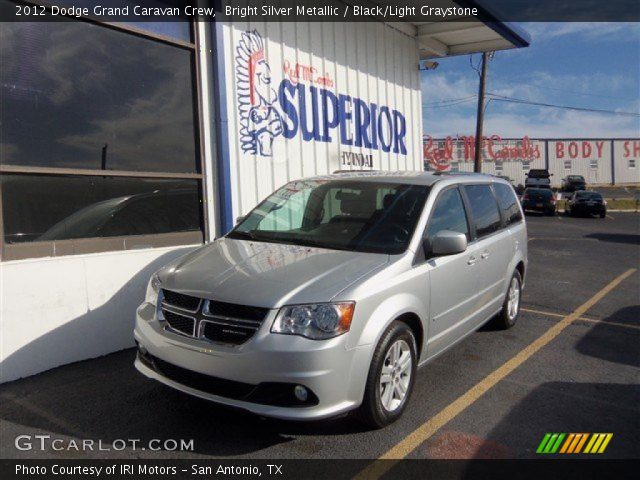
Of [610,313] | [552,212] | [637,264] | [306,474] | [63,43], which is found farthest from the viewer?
[552,212]

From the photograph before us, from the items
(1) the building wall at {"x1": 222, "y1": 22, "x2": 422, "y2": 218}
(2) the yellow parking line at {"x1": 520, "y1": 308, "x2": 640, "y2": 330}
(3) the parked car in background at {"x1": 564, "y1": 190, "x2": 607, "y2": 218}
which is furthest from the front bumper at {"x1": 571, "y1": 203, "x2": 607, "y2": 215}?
(2) the yellow parking line at {"x1": 520, "y1": 308, "x2": 640, "y2": 330}

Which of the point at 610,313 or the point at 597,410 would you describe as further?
the point at 610,313

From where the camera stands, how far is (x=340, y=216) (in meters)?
4.46

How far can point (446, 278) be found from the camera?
4164mm

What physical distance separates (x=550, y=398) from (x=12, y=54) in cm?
531

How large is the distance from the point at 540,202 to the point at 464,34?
2046 cm

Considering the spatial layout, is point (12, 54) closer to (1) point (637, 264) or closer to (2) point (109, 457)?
(2) point (109, 457)

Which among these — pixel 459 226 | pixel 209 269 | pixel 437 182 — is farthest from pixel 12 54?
pixel 459 226

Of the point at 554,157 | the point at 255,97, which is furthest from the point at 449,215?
the point at 554,157

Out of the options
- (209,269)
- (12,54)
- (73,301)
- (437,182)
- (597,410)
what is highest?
(12,54)

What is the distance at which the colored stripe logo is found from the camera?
340 cm

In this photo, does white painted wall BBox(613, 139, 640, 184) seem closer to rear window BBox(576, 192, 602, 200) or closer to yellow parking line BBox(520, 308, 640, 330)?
rear window BBox(576, 192, 602, 200)

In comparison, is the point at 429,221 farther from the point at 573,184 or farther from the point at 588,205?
the point at 573,184

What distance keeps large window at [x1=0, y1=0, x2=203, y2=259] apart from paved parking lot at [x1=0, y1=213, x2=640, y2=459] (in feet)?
4.48
